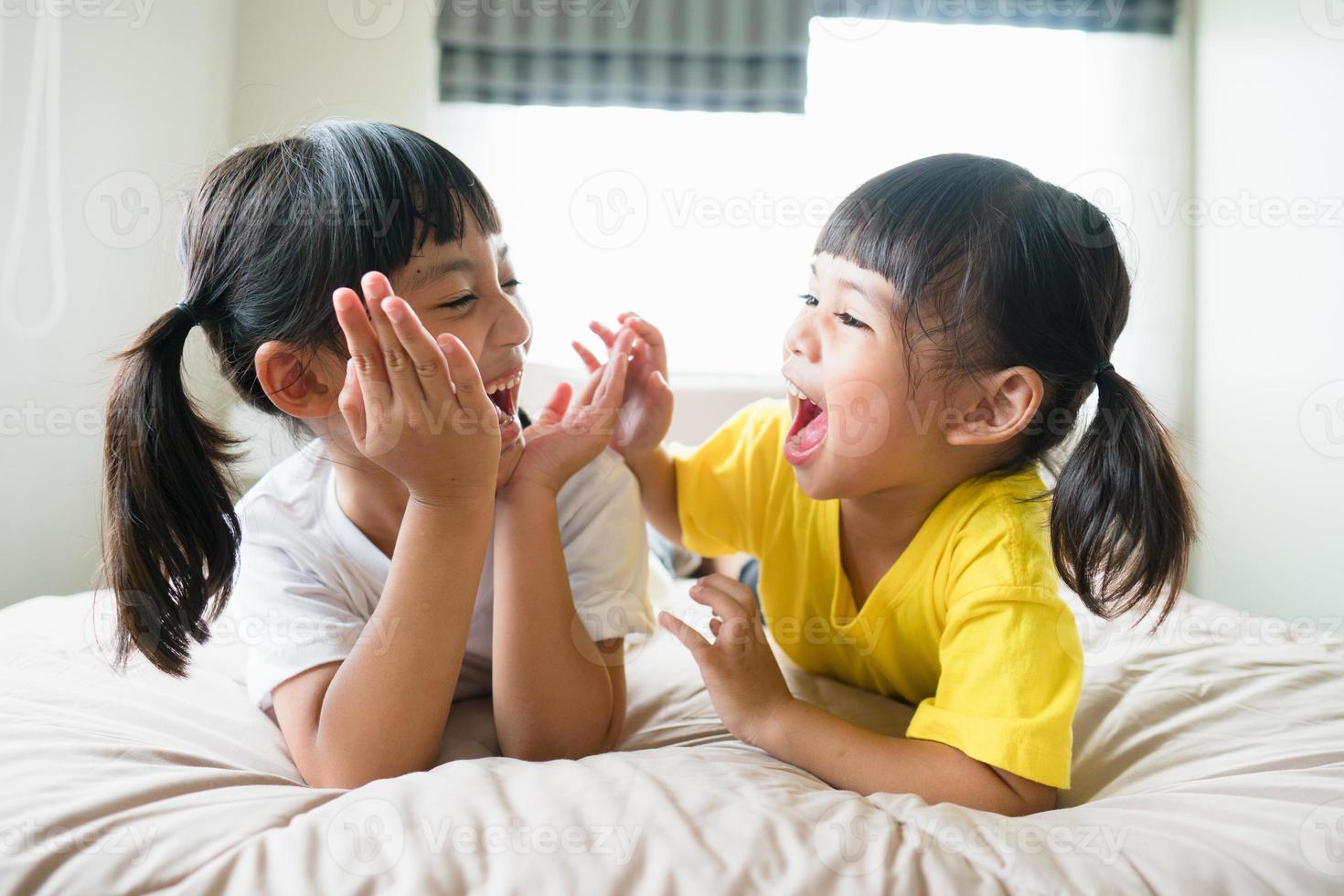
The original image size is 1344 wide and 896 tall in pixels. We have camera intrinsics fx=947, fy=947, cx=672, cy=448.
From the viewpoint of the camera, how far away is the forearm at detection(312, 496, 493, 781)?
0.82 metres

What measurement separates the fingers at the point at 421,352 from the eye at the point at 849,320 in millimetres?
439

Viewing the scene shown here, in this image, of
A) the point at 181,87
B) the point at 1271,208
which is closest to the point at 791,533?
the point at 181,87

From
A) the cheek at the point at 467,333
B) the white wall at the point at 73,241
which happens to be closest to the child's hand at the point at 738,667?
the cheek at the point at 467,333

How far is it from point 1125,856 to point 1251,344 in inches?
93.2

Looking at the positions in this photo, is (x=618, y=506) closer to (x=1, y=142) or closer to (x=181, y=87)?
(x=1, y=142)

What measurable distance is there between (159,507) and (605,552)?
44cm
